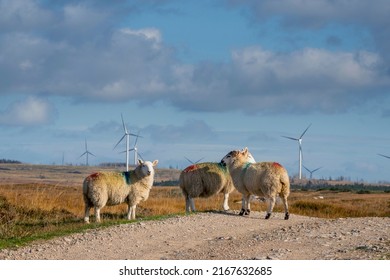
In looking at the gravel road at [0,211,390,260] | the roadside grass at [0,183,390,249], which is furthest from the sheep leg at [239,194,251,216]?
the roadside grass at [0,183,390,249]

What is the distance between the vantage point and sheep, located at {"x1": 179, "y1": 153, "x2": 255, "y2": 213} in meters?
25.0

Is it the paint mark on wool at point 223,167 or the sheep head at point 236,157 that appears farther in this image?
the paint mark on wool at point 223,167

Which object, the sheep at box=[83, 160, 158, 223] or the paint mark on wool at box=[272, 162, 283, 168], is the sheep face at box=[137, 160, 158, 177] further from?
the paint mark on wool at box=[272, 162, 283, 168]

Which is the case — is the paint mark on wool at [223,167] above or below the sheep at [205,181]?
above

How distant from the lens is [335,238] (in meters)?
17.4

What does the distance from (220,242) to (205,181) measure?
25.1ft

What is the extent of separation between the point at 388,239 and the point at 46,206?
1585cm

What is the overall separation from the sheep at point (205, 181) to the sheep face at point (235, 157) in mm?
313

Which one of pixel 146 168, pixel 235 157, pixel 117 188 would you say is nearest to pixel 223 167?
pixel 235 157

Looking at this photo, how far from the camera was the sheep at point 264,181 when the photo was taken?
22109 millimetres

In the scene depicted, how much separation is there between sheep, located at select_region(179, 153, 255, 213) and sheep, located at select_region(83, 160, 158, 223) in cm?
134

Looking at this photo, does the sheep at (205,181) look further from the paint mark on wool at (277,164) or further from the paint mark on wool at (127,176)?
the paint mark on wool at (277,164)

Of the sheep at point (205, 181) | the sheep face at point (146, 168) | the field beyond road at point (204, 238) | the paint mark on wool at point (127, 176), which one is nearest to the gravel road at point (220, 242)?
the field beyond road at point (204, 238)
